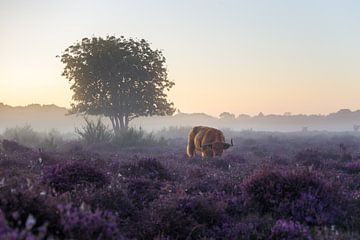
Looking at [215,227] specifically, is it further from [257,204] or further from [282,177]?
[282,177]

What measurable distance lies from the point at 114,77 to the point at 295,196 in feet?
95.8

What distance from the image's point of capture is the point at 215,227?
5.75m

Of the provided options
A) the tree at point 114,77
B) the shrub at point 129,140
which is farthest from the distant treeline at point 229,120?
the shrub at point 129,140

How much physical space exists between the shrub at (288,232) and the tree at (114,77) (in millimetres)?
29664

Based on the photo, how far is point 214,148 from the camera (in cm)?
1767

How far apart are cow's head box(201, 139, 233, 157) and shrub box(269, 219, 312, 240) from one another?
1210 cm

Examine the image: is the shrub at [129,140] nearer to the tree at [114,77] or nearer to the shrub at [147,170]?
the tree at [114,77]

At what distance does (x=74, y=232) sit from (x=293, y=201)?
388 cm

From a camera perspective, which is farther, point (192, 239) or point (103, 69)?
point (103, 69)

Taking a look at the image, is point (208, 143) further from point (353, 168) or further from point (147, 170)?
point (147, 170)

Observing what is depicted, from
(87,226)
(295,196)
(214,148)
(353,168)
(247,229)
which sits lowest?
(247,229)

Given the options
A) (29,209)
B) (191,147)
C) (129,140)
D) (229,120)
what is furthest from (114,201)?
(229,120)

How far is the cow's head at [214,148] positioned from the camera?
1766 centimetres

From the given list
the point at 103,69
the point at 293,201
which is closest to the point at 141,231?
the point at 293,201
